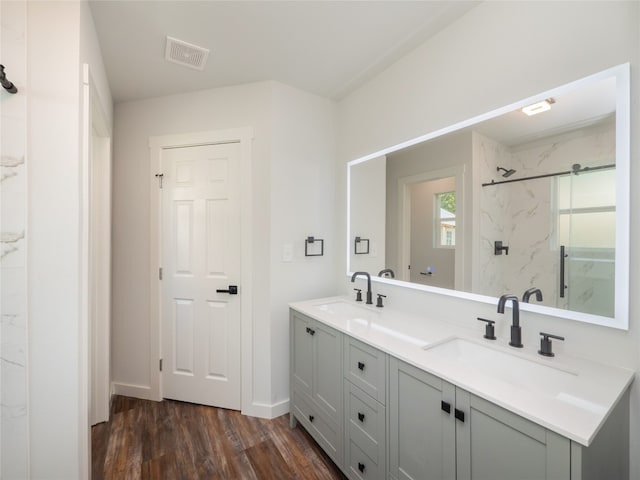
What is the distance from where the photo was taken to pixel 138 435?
1957mm

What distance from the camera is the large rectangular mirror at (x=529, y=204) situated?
1.07m

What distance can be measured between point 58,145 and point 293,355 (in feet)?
5.76

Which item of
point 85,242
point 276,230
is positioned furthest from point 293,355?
point 85,242

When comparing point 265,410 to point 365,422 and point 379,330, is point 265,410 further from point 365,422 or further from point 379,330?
point 379,330

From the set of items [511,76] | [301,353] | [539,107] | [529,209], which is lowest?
[301,353]

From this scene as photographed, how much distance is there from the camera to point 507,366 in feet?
4.02

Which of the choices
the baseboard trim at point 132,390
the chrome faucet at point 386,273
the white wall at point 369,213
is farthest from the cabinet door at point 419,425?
the baseboard trim at point 132,390

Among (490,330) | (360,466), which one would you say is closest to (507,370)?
(490,330)

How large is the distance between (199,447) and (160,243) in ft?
4.88

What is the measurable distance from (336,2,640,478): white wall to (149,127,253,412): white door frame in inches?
39.2

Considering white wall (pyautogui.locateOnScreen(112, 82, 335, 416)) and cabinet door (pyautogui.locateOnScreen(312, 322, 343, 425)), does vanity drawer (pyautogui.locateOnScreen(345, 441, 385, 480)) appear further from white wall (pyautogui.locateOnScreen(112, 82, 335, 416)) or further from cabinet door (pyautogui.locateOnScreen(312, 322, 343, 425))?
white wall (pyautogui.locateOnScreen(112, 82, 335, 416))

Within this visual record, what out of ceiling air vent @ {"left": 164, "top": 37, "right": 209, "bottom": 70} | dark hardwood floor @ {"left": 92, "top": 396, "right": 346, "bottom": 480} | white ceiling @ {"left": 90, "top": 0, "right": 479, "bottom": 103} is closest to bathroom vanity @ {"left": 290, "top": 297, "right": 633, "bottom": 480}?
dark hardwood floor @ {"left": 92, "top": 396, "right": 346, "bottom": 480}

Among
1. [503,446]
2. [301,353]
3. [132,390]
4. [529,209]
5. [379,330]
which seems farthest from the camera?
[132,390]

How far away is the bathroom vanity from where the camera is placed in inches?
31.3
